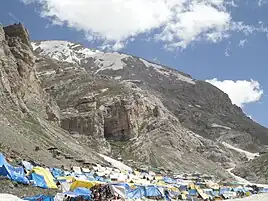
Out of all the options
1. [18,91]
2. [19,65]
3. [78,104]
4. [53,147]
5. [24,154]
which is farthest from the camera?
[78,104]

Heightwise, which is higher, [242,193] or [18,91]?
[18,91]

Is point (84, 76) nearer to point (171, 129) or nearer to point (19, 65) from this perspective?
point (171, 129)

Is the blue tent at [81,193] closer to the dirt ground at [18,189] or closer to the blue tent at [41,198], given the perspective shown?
the blue tent at [41,198]

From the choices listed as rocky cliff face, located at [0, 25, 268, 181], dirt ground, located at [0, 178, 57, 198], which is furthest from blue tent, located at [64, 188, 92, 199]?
rocky cliff face, located at [0, 25, 268, 181]

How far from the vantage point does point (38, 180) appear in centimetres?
5159

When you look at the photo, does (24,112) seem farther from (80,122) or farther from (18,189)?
(18,189)

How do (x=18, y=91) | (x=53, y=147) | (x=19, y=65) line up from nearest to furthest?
(x=53, y=147), (x=18, y=91), (x=19, y=65)

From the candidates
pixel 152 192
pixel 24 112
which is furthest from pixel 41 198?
pixel 24 112

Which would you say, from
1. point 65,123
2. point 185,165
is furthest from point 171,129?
point 65,123

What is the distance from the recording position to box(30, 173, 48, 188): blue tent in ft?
167

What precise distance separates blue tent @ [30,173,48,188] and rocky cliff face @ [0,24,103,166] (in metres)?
16.1

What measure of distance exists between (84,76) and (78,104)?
114 feet

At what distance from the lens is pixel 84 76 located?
19375 centimetres

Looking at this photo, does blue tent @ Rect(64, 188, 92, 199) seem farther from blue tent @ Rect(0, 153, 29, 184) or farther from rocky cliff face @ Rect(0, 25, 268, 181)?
rocky cliff face @ Rect(0, 25, 268, 181)
